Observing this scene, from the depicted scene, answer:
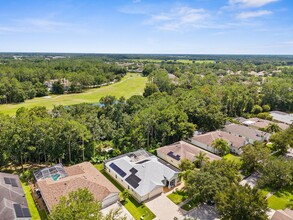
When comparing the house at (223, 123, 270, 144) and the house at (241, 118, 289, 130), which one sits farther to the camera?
the house at (241, 118, 289, 130)

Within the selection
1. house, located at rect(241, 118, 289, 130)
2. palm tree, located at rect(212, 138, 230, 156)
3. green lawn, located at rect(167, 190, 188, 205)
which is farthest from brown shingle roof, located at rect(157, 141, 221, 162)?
house, located at rect(241, 118, 289, 130)

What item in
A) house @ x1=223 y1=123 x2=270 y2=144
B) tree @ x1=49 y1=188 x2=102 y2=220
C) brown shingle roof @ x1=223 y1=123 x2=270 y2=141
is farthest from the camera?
Result: brown shingle roof @ x1=223 y1=123 x2=270 y2=141

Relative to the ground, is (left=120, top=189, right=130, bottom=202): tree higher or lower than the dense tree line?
lower

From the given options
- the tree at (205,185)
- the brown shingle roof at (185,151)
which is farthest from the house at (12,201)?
the brown shingle roof at (185,151)

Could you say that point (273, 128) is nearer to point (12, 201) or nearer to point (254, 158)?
point (254, 158)

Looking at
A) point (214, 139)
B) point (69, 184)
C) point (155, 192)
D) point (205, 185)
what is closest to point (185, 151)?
point (214, 139)

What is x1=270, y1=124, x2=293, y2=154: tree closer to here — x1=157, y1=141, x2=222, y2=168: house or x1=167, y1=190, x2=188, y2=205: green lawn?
x1=157, y1=141, x2=222, y2=168: house

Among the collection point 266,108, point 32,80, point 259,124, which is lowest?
point 259,124

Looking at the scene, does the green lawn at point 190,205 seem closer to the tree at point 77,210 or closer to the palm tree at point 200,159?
the palm tree at point 200,159
